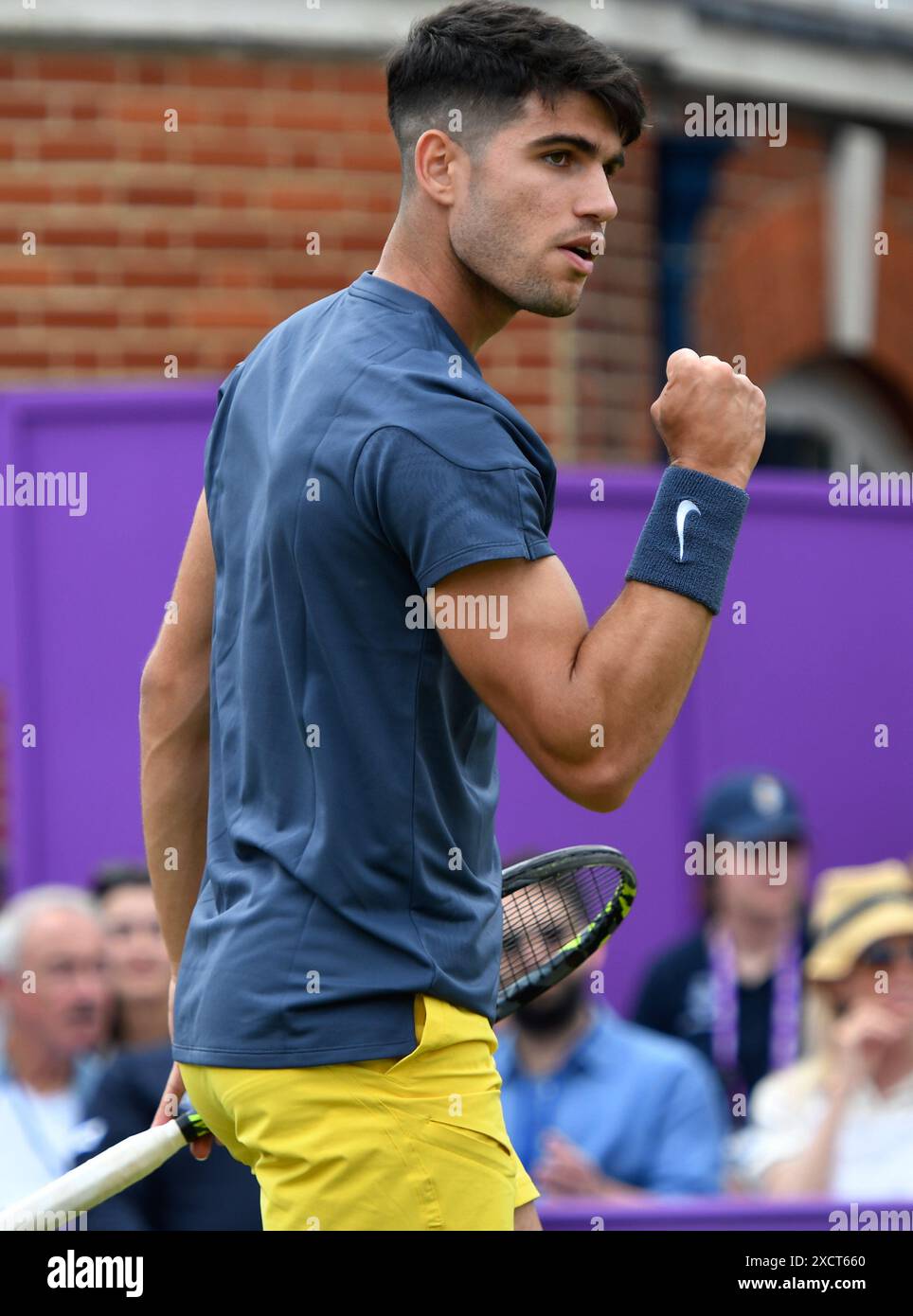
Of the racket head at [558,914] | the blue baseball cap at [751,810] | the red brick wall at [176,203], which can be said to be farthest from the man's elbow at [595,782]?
the red brick wall at [176,203]

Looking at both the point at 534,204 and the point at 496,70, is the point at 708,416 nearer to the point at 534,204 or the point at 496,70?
the point at 534,204

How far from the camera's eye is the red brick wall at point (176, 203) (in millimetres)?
6543

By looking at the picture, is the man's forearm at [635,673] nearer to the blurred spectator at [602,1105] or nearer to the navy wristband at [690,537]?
the navy wristband at [690,537]

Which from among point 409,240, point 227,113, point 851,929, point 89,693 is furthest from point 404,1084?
point 227,113

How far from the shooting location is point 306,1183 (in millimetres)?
2270

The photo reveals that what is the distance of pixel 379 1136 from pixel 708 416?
798 millimetres

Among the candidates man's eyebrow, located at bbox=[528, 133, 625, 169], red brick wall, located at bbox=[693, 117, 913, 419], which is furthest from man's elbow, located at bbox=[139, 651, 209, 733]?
red brick wall, located at bbox=[693, 117, 913, 419]

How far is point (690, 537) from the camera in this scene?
225cm

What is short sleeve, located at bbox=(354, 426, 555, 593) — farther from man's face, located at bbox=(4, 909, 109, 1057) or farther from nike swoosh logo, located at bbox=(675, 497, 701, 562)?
man's face, located at bbox=(4, 909, 109, 1057)

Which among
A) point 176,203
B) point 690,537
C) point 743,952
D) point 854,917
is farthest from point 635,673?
point 176,203

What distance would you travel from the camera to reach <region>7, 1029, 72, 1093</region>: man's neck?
5.42 metres

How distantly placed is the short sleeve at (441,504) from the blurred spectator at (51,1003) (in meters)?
3.43

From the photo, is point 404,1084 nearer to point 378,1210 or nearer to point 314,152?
point 378,1210
